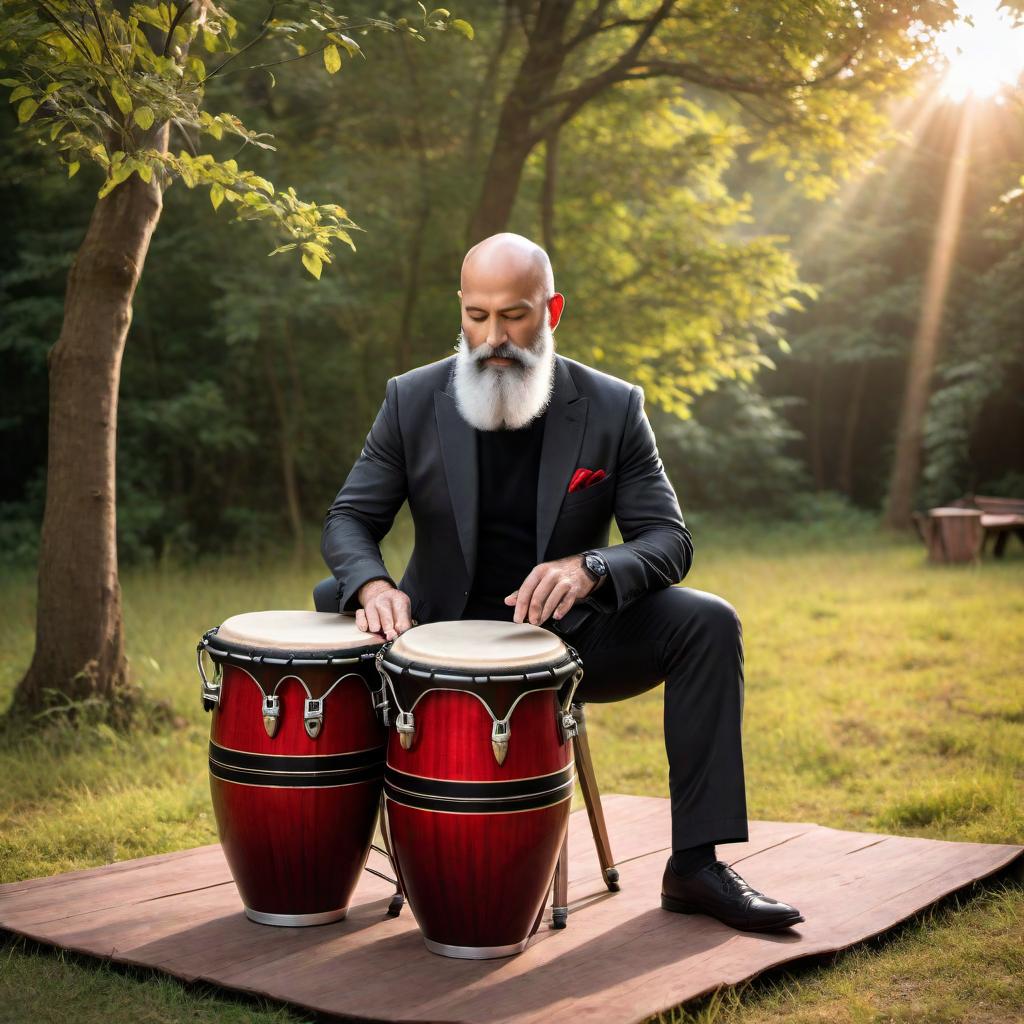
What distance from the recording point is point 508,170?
889 cm

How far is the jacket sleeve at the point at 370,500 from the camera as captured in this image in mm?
3088

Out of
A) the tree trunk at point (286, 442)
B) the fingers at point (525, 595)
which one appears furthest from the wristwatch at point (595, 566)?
the tree trunk at point (286, 442)

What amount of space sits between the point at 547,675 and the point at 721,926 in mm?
848

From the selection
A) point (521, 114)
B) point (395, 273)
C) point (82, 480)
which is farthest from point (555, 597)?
point (395, 273)

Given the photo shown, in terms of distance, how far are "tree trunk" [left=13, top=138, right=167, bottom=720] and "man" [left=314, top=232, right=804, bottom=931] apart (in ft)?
7.02

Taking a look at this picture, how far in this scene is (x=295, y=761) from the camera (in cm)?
271

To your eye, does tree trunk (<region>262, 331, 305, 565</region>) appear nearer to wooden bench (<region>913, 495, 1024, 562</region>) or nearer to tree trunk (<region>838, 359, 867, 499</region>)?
wooden bench (<region>913, 495, 1024, 562</region>)

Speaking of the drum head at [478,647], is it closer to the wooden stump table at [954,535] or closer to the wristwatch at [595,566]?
the wristwatch at [595,566]

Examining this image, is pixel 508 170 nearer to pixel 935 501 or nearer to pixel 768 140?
pixel 768 140

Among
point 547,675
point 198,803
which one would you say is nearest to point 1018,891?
point 547,675

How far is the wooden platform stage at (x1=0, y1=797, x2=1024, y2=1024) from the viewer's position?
2.52m

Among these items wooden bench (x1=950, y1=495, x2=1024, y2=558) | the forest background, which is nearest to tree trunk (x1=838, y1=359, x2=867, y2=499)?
the forest background

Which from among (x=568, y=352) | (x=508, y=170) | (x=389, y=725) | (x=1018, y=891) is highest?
(x=508, y=170)

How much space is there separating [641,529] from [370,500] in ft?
2.36
